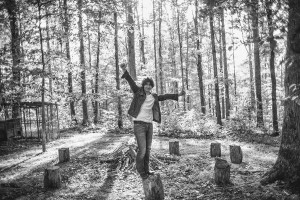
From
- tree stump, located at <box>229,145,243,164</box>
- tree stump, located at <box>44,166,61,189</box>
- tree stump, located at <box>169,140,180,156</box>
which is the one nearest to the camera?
tree stump, located at <box>44,166,61,189</box>

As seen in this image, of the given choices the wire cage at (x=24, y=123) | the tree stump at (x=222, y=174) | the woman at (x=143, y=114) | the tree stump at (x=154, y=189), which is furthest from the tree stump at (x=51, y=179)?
the wire cage at (x=24, y=123)

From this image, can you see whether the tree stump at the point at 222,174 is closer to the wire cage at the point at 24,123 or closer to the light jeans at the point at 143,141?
the light jeans at the point at 143,141

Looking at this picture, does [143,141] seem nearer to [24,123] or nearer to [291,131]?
[291,131]

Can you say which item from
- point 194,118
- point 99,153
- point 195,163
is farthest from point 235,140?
point 99,153

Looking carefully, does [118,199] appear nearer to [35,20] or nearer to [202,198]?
[202,198]

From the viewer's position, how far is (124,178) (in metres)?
6.81

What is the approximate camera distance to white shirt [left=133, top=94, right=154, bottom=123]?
5.50m

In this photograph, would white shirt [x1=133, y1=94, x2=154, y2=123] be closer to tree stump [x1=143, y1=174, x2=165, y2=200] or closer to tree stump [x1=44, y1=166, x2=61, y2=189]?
tree stump [x1=143, y1=174, x2=165, y2=200]

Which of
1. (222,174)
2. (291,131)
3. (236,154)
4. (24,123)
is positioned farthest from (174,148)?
(24,123)

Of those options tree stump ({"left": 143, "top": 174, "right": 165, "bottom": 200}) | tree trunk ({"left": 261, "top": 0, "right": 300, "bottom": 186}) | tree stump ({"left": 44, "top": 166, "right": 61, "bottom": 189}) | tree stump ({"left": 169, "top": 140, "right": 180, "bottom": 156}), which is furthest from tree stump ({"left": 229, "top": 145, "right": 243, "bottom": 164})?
tree stump ({"left": 44, "top": 166, "right": 61, "bottom": 189})

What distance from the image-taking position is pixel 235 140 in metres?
13.2

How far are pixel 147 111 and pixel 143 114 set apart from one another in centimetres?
13

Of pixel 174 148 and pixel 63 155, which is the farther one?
pixel 174 148

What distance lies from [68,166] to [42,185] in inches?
67.6
